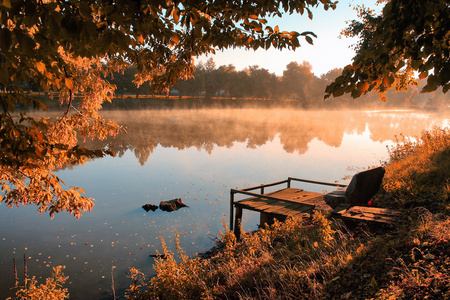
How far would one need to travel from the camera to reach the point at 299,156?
2788 cm

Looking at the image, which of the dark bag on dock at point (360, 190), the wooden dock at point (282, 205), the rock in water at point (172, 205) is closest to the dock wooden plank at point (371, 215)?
the dark bag on dock at point (360, 190)

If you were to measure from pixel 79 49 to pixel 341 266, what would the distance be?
5750 millimetres

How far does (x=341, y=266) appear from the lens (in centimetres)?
536

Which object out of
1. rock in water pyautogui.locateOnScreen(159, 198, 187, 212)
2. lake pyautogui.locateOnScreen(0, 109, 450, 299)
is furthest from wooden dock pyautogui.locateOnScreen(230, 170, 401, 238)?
rock in water pyautogui.locateOnScreen(159, 198, 187, 212)

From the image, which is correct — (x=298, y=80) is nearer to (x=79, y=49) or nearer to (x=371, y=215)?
(x=371, y=215)

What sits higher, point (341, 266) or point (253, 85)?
point (253, 85)

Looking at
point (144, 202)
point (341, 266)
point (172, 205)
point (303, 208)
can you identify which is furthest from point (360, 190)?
point (144, 202)

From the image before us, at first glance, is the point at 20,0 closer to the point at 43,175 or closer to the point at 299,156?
the point at 43,175

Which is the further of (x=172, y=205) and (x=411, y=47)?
(x=172, y=205)

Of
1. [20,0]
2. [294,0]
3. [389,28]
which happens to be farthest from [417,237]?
[20,0]

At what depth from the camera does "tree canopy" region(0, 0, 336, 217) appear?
3113 millimetres

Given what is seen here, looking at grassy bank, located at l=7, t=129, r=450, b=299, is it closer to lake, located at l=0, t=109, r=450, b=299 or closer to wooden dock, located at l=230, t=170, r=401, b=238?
wooden dock, located at l=230, t=170, r=401, b=238

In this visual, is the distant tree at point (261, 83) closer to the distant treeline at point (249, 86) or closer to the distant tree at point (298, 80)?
the distant treeline at point (249, 86)

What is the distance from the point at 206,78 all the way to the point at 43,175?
10249 cm
